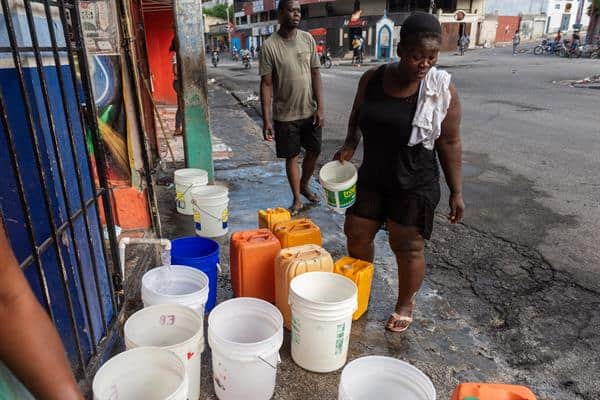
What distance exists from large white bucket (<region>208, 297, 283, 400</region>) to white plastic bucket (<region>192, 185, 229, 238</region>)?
172 cm

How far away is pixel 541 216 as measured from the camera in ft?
15.3

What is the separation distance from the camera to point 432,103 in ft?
7.84

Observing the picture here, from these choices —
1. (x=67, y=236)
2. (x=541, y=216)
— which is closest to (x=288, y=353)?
(x=67, y=236)

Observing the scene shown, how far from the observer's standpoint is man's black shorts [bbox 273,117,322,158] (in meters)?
4.66

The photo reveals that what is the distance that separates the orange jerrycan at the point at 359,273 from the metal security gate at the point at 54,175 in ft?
4.60

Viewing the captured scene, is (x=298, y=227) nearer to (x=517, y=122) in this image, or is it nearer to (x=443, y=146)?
(x=443, y=146)

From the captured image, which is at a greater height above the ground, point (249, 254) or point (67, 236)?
point (67, 236)

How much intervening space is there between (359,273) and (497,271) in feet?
5.31

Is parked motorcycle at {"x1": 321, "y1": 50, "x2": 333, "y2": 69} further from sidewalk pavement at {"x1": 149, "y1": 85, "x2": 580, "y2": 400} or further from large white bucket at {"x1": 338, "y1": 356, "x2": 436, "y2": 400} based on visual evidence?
large white bucket at {"x1": 338, "y1": 356, "x2": 436, "y2": 400}

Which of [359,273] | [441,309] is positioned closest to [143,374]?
[359,273]

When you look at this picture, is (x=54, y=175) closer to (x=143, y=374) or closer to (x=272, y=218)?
(x=143, y=374)

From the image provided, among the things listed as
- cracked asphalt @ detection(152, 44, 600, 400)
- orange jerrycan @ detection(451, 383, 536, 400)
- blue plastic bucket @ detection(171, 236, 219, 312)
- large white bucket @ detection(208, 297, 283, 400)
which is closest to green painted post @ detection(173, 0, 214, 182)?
cracked asphalt @ detection(152, 44, 600, 400)

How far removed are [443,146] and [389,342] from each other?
1283 mm

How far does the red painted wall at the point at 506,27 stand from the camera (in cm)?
4828
